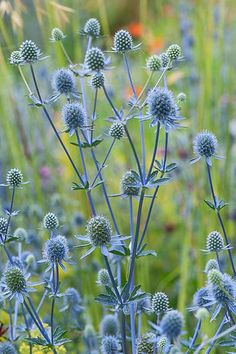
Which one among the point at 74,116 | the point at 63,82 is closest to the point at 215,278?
the point at 74,116

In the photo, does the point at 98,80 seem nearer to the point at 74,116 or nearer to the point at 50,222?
the point at 74,116

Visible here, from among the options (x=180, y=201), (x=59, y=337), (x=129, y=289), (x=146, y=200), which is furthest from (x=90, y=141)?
(x=146, y=200)

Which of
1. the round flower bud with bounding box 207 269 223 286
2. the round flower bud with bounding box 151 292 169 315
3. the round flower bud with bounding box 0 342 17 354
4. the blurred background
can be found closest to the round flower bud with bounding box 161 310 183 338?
the round flower bud with bounding box 207 269 223 286

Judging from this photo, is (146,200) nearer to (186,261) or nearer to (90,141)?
(186,261)

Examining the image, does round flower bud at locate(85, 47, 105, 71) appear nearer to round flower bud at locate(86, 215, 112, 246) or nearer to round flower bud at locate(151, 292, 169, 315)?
round flower bud at locate(86, 215, 112, 246)

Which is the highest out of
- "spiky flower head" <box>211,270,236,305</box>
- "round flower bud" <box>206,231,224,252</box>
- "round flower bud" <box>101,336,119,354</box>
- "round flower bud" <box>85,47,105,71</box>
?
"round flower bud" <box>85,47,105,71</box>

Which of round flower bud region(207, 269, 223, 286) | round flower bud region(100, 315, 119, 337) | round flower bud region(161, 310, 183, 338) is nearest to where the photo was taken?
round flower bud region(161, 310, 183, 338)
